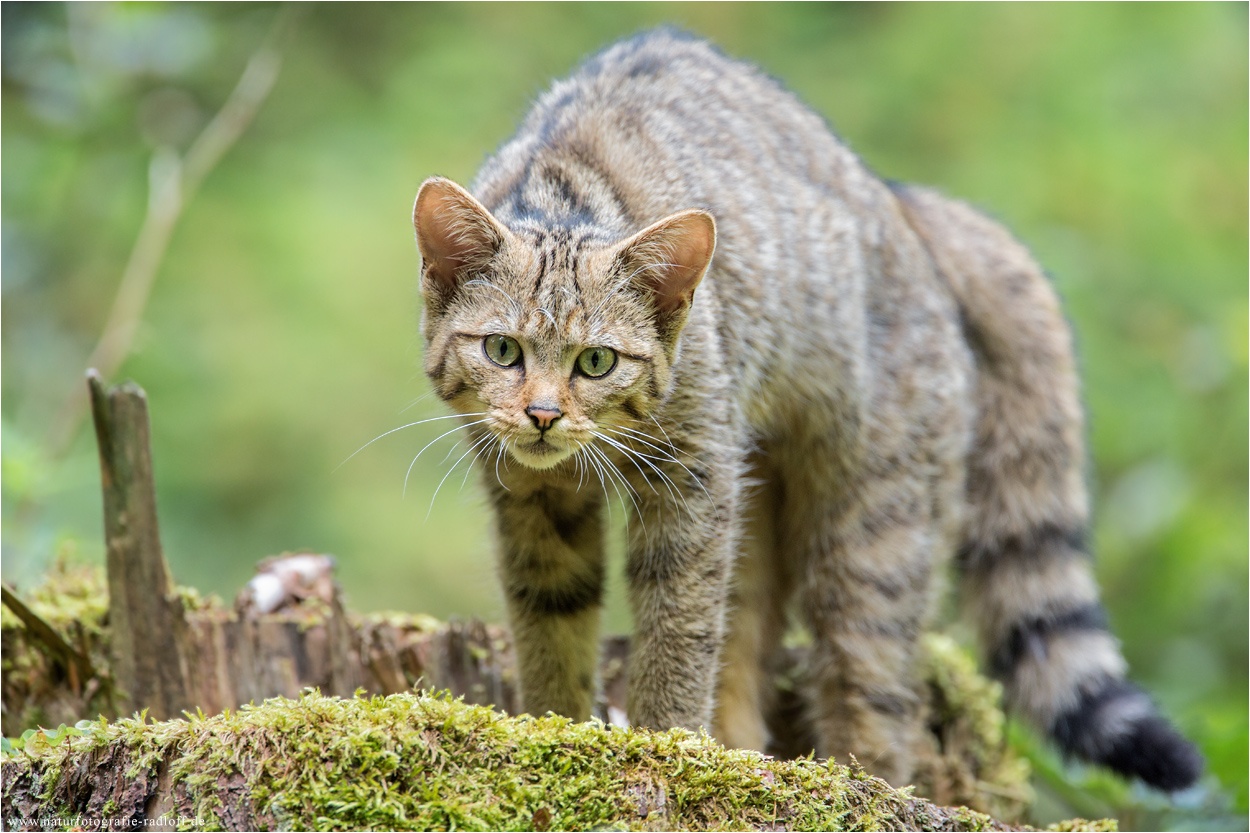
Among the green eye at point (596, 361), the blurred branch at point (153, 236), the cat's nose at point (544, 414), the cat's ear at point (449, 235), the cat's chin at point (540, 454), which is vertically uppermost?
the blurred branch at point (153, 236)

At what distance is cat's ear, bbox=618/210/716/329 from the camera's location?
9.96 ft

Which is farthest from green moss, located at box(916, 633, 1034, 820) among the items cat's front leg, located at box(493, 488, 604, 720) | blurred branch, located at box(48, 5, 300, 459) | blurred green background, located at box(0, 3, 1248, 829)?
blurred branch, located at box(48, 5, 300, 459)

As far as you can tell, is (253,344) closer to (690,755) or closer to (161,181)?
(161,181)

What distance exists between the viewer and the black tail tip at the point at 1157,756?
3961 millimetres

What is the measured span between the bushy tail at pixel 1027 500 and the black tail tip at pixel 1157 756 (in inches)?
6.8

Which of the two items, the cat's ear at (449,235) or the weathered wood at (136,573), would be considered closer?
the cat's ear at (449,235)

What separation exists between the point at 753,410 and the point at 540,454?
122cm

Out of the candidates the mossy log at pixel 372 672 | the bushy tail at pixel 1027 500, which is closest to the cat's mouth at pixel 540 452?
the mossy log at pixel 372 672

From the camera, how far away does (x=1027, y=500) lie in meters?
4.77

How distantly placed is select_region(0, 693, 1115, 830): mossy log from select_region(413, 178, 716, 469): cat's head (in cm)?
89

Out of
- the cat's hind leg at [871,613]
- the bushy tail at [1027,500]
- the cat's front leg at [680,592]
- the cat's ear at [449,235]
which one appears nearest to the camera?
the cat's ear at [449,235]

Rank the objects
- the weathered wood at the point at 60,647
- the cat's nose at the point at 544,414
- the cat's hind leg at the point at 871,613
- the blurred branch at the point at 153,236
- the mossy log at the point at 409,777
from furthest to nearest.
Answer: the blurred branch at the point at 153,236, the cat's hind leg at the point at 871,613, the weathered wood at the point at 60,647, the cat's nose at the point at 544,414, the mossy log at the point at 409,777

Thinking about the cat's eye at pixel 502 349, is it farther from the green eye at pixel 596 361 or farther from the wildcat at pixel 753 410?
the green eye at pixel 596 361

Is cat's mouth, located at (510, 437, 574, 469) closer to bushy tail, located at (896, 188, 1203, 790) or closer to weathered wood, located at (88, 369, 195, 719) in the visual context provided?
weathered wood, located at (88, 369, 195, 719)
